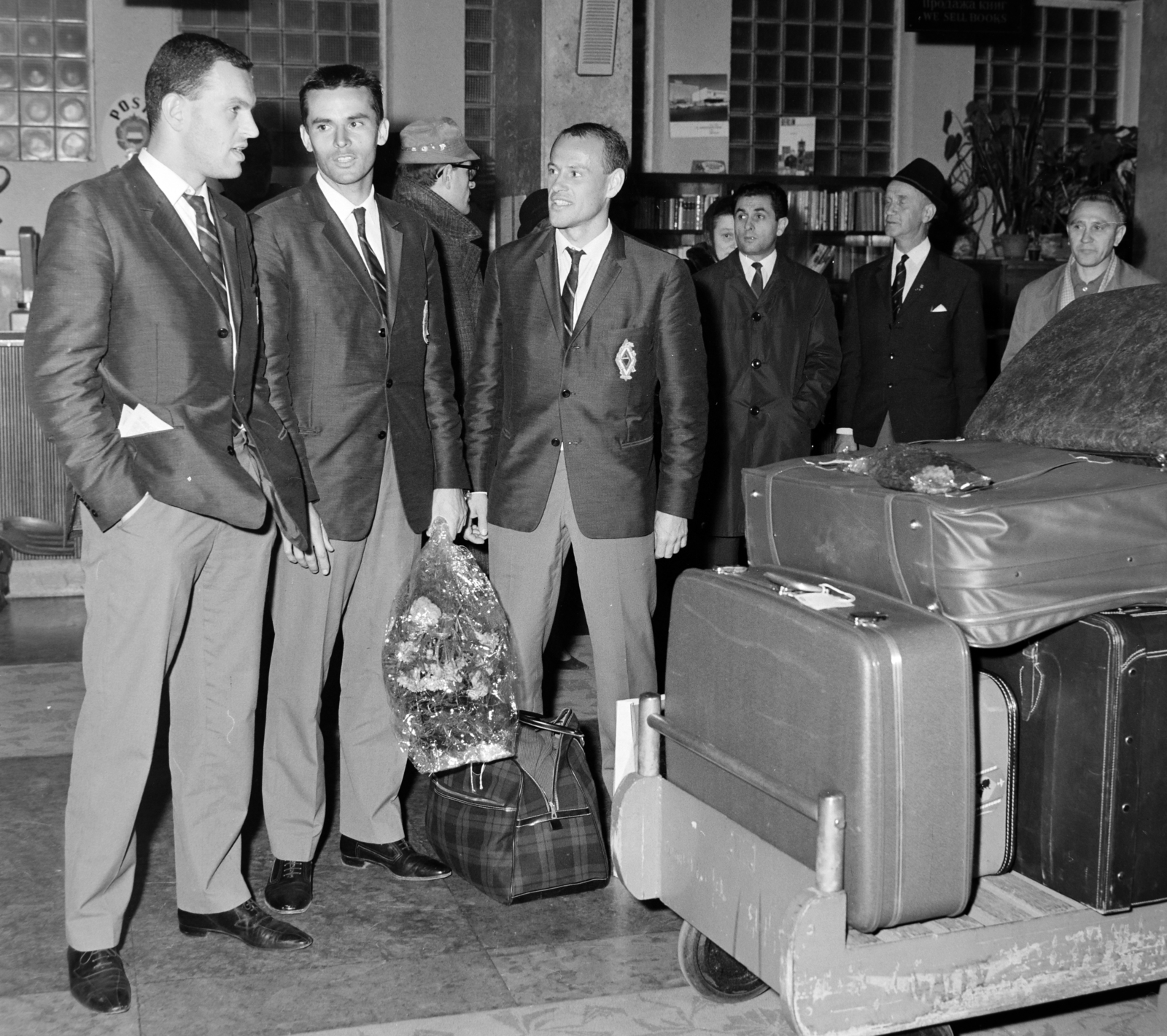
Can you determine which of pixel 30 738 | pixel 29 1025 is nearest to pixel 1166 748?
pixel 29 1025

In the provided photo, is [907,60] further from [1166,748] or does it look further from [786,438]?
[1166,748]

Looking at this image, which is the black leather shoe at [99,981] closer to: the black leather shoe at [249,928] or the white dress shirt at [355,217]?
the black leather shoe at [249,928]

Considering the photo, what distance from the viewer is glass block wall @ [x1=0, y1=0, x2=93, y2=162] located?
8414mm

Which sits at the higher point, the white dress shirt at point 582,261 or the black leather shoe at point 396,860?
the white dress shirt at point 582,261

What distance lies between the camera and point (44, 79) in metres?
8.46

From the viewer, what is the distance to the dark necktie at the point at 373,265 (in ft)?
9.61

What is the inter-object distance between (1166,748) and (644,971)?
1062 mm

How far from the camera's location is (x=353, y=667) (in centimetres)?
A: 303

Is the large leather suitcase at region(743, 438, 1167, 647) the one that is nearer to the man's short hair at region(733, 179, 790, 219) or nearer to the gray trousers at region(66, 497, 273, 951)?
the gray trousers at region(66, 497, 273, 951)

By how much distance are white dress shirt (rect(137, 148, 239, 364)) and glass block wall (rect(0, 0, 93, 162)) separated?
21.8 ft

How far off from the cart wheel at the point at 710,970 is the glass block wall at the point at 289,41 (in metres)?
7.25

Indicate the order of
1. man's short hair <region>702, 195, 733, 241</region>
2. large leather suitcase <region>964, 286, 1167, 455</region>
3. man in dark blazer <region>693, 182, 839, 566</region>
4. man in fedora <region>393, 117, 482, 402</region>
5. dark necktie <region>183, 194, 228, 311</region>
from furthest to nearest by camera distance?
man's short hair <region>702, 195, 733, 241</region>
man in dark blazer <region>693, 182, 839, 566</region>
man in fedora <region>393, 117, 482, 402</region>
dark necktie <region>183, 194, 228, 311</region>
large leather suitcase <region>964, 286, 1167, 455</region>

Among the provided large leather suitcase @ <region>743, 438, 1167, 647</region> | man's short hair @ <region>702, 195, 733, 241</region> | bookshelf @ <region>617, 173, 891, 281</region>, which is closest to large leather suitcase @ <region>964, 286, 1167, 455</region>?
large leather suitcase @ <region>743, 438, 1167, 647</region>

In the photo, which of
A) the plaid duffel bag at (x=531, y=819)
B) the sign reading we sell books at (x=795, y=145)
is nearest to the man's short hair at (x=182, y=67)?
the plaid duffel bag at (x=531, y=819)
